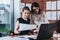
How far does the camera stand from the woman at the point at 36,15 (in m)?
2.66

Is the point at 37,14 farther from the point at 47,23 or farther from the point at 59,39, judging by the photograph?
the point at 59,39

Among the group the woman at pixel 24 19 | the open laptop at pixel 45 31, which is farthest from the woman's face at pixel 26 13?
the open laptop at pixel 45 31

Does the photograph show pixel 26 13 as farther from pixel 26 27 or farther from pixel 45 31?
pixel 45 31

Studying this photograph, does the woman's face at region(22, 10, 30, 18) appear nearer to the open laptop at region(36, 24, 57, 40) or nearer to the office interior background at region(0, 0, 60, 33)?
the office interior background at region(0, 0, 60, 33)

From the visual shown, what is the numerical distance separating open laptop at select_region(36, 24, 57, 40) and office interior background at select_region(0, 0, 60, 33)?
0.17 ft

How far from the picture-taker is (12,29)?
2656 mm

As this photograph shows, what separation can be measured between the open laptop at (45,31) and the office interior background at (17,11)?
0.17ft

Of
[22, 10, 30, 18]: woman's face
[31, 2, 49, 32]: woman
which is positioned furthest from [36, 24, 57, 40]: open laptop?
[22, 10, 30, 18]: woman's face

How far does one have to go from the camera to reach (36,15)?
267 cm

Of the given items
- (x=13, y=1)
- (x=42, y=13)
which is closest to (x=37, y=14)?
(x=42, y=13)

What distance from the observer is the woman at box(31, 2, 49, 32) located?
105 inches

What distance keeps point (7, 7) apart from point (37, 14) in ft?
0.92

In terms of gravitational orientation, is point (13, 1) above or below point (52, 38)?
above

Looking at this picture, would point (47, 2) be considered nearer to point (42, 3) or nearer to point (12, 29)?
point (42, 3)
